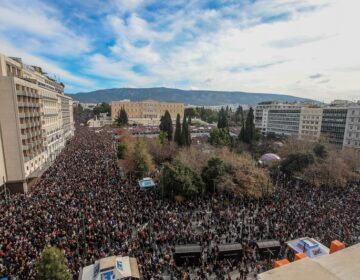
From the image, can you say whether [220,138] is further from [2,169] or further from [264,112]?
[264,112]

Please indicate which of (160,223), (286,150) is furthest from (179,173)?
(286,150)

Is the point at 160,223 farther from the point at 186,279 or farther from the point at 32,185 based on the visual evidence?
the point at 32,185

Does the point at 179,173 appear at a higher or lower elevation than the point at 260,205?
higher

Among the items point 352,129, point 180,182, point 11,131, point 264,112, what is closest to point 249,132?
point 352,129

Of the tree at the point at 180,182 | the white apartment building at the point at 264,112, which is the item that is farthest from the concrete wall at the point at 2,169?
the white apartment building at the point at 264,112

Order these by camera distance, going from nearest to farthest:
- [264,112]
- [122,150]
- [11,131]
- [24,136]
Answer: [11,131]
[24,136]
[122,150]
[264,112]

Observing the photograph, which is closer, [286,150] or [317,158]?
[317,158]

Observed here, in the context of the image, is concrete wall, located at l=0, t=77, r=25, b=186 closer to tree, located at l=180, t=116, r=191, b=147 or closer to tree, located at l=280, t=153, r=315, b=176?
tree, located at l=180, t=116, r=191, b=147
